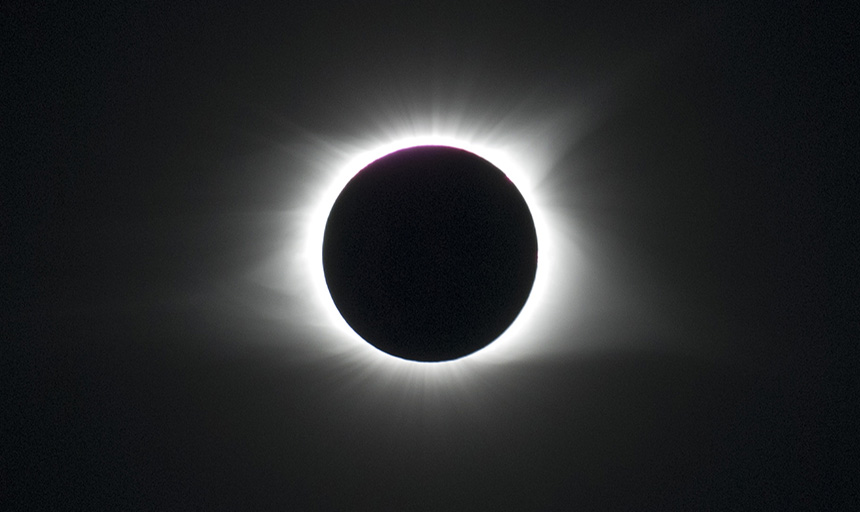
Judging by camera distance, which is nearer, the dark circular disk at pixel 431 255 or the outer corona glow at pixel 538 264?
the dark circular disk at pixel 431 255

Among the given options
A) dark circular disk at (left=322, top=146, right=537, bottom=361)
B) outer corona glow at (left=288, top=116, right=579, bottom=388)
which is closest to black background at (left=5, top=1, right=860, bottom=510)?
outer corona glow at (left=288, top=116, right=579, bottom=388)

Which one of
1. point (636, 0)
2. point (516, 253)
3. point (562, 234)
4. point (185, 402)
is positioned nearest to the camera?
point (516, 253)

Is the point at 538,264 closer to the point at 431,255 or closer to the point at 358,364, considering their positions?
the point at 431,255

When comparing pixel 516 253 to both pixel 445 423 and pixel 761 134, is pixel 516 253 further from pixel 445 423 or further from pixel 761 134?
pixel 761 134

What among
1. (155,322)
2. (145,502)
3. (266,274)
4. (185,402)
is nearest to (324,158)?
(266,274)

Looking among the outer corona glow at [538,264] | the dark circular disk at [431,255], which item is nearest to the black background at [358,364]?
the outer corona glow at [538,264]

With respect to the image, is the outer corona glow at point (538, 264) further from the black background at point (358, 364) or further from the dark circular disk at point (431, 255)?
the dark circular disk at point (431, 255)
